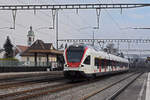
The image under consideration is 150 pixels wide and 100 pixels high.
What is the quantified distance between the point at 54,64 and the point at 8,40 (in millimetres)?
64726

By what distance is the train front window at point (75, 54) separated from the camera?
860 inches

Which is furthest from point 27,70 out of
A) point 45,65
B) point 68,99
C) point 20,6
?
point 68,99

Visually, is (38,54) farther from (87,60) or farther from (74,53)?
(74,53)

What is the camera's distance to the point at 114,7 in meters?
22.6

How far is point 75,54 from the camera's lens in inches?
872

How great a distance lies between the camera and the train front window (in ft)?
71.7

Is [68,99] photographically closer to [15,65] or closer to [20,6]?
[20,6]

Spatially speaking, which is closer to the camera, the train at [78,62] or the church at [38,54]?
the train at [78,62]

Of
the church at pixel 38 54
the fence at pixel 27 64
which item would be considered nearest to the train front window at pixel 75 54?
the church at pixel 38 54

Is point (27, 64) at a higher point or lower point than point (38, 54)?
lower

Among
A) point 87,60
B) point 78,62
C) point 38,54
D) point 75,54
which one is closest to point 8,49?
point 38,54

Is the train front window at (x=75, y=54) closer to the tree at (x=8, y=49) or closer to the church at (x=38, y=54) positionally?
the church at (x=38, y=54)

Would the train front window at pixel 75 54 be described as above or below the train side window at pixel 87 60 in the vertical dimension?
above

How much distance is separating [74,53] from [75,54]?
16cm
